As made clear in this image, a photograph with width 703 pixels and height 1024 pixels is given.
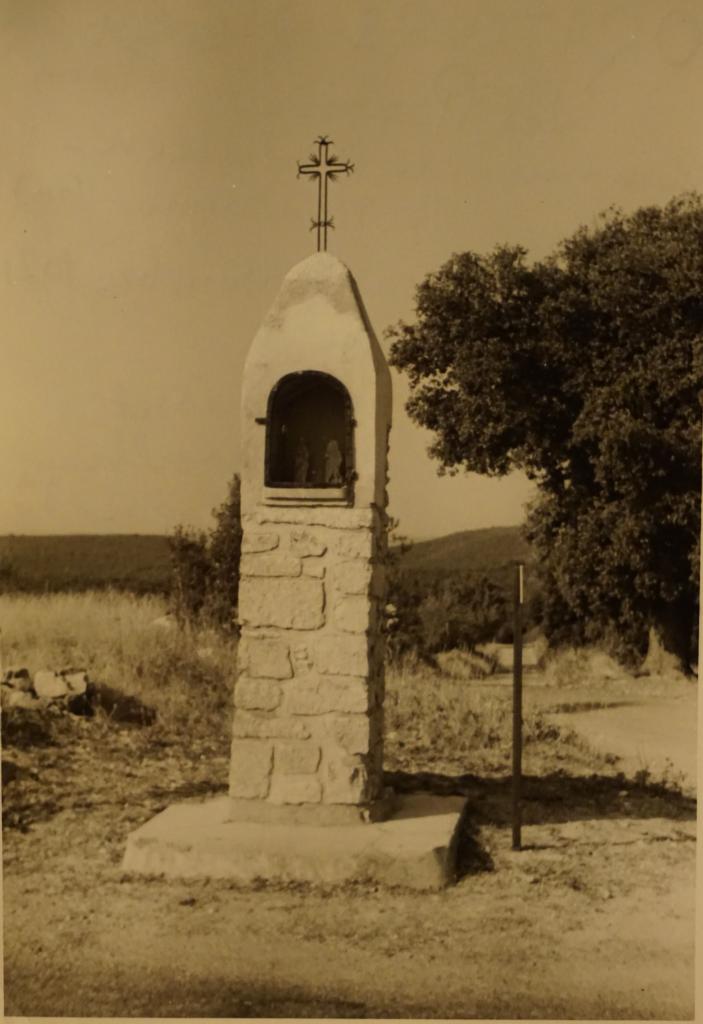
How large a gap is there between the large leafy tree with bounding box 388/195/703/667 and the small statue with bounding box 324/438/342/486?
4.26m

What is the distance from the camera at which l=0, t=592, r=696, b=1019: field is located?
Answer: 4.33 meters

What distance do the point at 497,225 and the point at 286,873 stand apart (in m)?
3.55

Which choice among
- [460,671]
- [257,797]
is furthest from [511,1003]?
[460,671]

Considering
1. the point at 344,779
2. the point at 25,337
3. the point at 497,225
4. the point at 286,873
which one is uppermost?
the point at 497,225

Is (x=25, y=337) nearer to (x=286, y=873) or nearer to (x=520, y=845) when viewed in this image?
(x=286, y=873)

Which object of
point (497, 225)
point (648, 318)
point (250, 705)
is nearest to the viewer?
point (250, 705)

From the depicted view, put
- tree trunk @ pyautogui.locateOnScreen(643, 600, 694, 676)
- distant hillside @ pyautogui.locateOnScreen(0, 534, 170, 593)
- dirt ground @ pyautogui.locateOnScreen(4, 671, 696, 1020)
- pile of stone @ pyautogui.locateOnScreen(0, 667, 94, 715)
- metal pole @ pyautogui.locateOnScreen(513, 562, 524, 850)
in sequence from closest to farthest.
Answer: dirt ground @ pyautogui.locateOnScreen(4, 671, 696, 1020) → metal pole @ pyautogui.locateOnScreen(513, 562, 524, 850) → distant hillside @ pyautogui.locateOnScreen(0, 534, 170, 593) → pile of stone @ pyautogui.locateOnScreen(0, 667, 94, 715) → tree trunk @ pyautogui.locateOnScreen(643, 600, 694, 676)

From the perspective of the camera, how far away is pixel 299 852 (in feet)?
15.5

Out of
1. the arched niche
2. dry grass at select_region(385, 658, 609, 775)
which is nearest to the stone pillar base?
the arched niche

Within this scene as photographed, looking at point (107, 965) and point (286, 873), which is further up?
point (286, 873)

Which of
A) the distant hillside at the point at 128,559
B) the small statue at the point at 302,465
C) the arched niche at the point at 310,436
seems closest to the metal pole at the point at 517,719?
the arched niche at the point at 310,436

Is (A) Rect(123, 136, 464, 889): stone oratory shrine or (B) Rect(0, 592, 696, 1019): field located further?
(A) Rect(123, 136, 464, 889): stone oratory shrine

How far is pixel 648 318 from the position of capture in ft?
29.3

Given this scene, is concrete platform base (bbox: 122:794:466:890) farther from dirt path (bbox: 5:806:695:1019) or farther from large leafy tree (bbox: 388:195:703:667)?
large leafy tree (bbox: 388:195:703:667)
